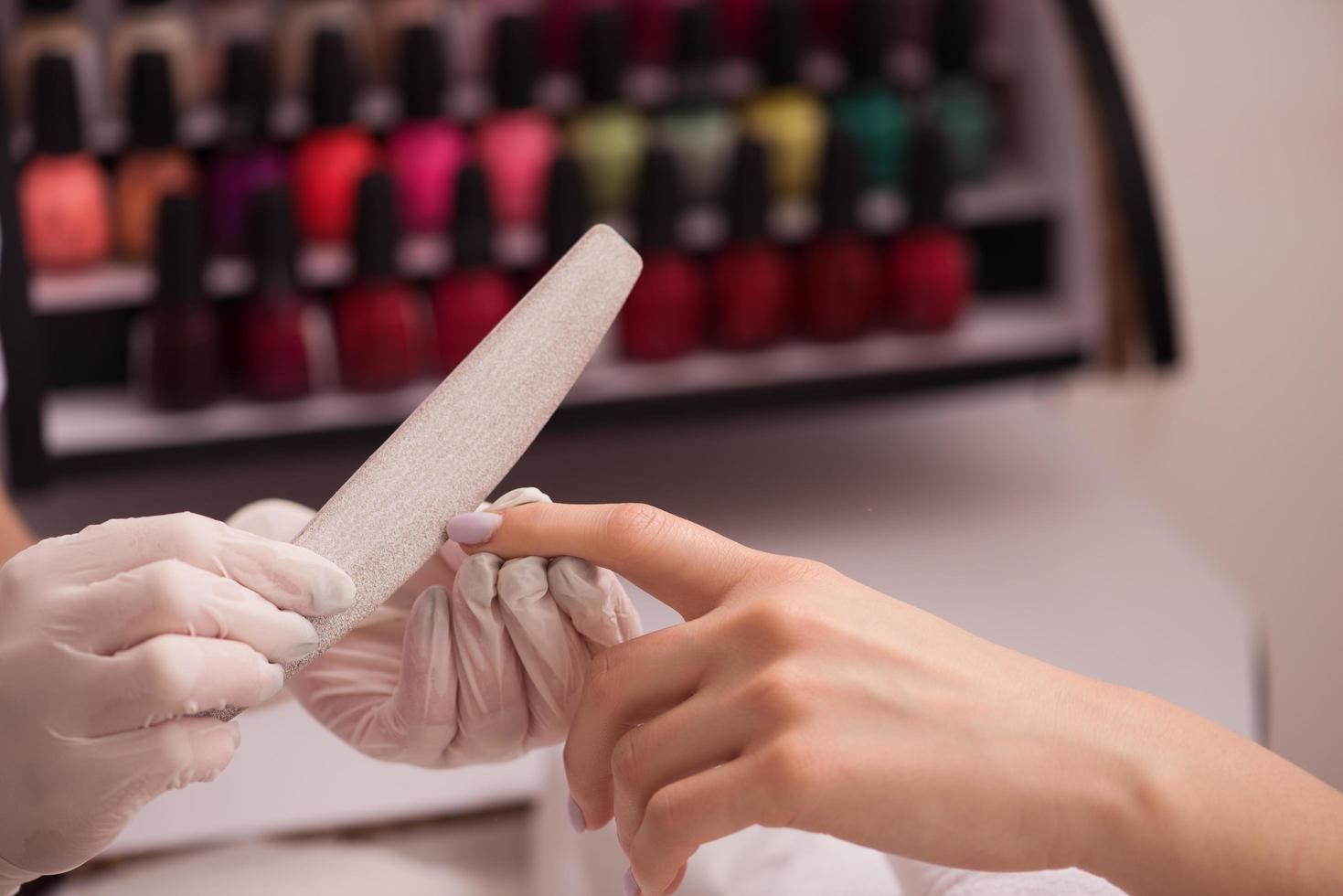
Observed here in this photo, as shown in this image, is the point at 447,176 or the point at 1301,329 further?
the point at 1301,329

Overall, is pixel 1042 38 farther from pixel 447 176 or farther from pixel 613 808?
pixel 613 808

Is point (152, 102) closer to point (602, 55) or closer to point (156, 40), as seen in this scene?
point (156, 40)

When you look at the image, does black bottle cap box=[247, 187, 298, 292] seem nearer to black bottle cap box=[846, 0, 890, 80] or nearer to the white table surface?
the white table surface

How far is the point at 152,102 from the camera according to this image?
0.98 meters

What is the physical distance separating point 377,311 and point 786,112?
0.37m

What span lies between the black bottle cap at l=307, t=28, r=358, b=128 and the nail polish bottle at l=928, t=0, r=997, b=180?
0.47m

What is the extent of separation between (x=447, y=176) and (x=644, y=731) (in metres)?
0.70

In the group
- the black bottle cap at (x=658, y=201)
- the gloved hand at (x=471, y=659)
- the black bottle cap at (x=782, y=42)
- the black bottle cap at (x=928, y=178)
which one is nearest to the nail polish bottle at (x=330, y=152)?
the black bottle cap at (x=658, y=201)

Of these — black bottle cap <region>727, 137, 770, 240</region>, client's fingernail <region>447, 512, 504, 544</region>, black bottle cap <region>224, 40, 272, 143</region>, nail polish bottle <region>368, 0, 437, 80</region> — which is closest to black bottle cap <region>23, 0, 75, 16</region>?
black bottle cap <region>224, 40, 272, 143</region>

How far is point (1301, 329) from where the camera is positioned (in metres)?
1.16

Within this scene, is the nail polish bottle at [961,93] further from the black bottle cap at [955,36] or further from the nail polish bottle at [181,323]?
the nail polish bottle at [181,323]

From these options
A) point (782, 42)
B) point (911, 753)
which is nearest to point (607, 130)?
point (782, 42)

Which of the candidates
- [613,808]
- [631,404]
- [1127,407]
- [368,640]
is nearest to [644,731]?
[613,808]

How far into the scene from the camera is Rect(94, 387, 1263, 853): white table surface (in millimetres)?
658
